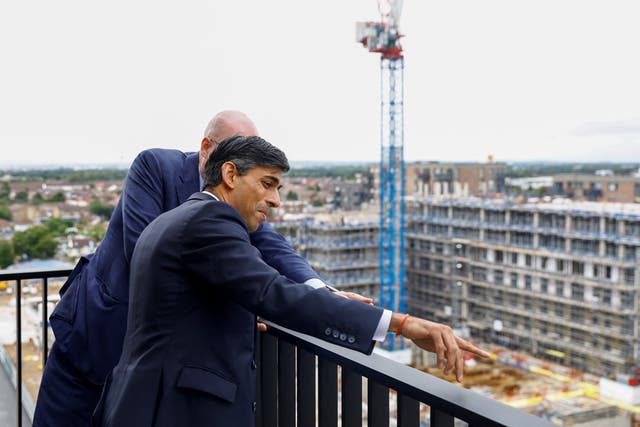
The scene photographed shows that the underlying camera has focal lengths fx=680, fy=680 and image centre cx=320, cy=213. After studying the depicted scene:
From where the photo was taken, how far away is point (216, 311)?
1020 mm

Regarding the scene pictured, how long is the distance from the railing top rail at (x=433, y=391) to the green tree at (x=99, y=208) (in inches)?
311

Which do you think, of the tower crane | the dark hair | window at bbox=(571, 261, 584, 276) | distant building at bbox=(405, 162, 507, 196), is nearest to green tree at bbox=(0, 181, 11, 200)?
the dark hair

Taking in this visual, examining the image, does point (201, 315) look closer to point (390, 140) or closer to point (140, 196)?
point (140, 196)

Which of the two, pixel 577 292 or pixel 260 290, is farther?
pixel 577 292

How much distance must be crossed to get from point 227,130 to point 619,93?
19.9 metres

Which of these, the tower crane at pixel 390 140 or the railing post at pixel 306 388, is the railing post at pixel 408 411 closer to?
the railing post at pixel 306 388

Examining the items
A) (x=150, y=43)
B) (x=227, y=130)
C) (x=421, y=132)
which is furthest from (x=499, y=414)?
(x=421, y=132)

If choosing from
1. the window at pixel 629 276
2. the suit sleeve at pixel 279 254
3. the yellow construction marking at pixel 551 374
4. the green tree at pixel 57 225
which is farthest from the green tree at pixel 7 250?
the window at pixel 629 276

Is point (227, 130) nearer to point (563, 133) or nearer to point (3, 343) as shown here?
point (3, 343)

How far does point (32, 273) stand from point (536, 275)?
18547 millimetres

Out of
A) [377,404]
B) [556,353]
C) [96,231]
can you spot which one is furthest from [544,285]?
[377,404]

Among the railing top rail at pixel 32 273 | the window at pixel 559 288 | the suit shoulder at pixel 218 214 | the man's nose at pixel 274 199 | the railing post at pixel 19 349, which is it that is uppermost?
the man's nose at pixel 274 199

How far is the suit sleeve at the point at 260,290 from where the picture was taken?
0.96 meters

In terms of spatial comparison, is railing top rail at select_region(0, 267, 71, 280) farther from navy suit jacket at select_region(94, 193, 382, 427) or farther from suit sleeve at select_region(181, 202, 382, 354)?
suit sleeve at select_region(181, 202, 382, 354)
